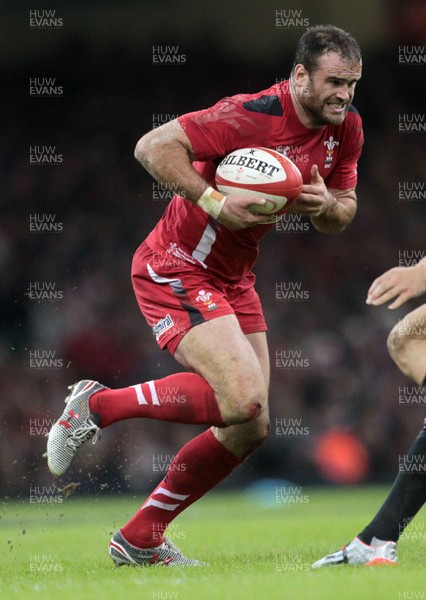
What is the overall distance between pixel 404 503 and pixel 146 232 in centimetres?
849

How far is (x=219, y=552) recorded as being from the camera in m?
6.60

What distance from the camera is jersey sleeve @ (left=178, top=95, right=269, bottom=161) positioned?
5797 millimetres

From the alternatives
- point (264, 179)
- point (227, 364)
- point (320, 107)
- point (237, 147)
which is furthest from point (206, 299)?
point (320, 107)

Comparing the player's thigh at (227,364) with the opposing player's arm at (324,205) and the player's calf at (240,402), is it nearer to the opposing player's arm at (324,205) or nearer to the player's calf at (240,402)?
the player's calf at (240,402)

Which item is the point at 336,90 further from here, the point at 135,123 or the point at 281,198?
the point at 135,123

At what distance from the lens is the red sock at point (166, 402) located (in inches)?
221

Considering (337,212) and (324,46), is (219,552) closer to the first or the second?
(337,212)

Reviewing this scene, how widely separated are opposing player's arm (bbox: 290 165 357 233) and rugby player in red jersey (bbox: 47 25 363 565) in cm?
1

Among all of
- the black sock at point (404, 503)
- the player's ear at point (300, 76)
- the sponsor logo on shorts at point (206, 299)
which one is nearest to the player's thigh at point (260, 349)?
the sponsor logo on shorts at point (206, 299)

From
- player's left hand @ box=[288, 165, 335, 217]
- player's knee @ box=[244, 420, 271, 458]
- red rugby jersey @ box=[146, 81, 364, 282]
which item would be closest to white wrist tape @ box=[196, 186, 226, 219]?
A: red rugby jersey @ box=[146, 81, 364, 282]

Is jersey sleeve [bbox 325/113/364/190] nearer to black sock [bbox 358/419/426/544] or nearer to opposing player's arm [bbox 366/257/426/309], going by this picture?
black sock [bbox 358/419/426/544]

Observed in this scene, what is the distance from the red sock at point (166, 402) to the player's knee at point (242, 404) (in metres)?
0.06

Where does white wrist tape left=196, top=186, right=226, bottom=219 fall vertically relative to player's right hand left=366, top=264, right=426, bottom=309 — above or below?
above

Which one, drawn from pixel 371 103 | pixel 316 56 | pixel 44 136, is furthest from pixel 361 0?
pixel 316 56
